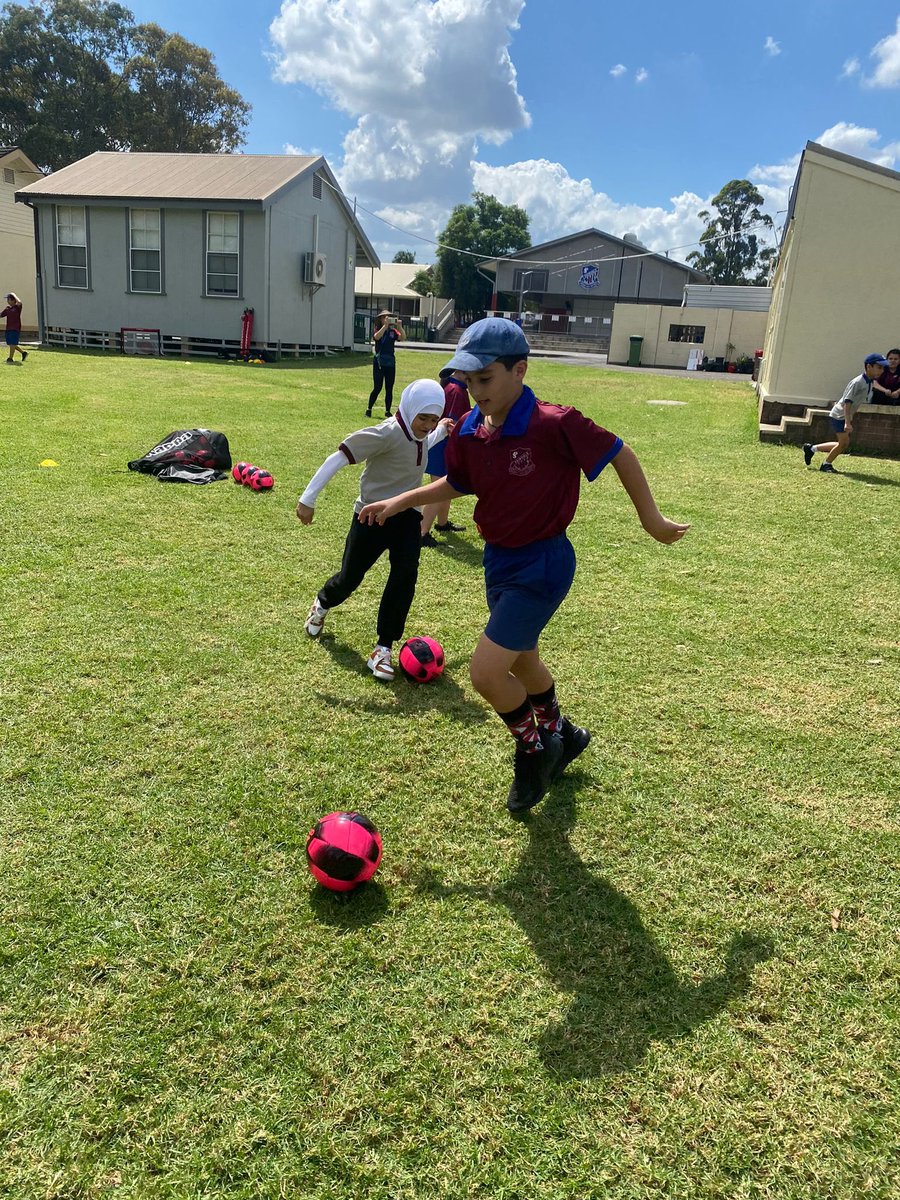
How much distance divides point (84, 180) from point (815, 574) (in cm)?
2904

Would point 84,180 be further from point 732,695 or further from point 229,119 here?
point 229,119

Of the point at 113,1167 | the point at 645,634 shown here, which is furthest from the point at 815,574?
the point at 113,1167

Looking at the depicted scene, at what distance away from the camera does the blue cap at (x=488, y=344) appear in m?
2.88

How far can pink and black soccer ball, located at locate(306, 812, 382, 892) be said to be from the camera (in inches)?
113

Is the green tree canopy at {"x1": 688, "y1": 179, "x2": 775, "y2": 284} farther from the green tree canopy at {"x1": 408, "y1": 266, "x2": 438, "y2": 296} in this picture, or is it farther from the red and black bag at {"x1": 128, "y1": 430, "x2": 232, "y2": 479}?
the red and black bag at {"x1": 128, "y1": 430, "x2": 232, "y2": 479}

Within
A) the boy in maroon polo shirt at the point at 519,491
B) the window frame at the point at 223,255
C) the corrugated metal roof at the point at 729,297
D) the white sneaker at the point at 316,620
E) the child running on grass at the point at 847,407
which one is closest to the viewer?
the boy in maroon polo shirt at the point at 519,491

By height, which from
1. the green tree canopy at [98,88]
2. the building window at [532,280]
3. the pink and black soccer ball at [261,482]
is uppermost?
the green tree canopy at [98,88]

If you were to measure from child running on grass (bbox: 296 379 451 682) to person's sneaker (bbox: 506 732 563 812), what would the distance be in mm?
1422

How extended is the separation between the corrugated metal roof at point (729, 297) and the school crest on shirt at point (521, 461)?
40720mm

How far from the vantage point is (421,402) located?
14.6 feet

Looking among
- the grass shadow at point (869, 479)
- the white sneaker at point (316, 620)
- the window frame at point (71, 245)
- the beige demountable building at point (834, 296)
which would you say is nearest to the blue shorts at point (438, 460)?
the white sneaker at point (316, 620)

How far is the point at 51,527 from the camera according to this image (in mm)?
6938

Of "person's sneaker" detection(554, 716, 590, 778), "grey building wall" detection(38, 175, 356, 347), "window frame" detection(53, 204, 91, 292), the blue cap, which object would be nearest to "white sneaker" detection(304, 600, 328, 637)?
"person's sneaker" detection(554, 716, 590, 778)

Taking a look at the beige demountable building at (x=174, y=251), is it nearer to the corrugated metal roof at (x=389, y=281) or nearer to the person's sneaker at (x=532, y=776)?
the person's sneaker at (x=532, y=776)
